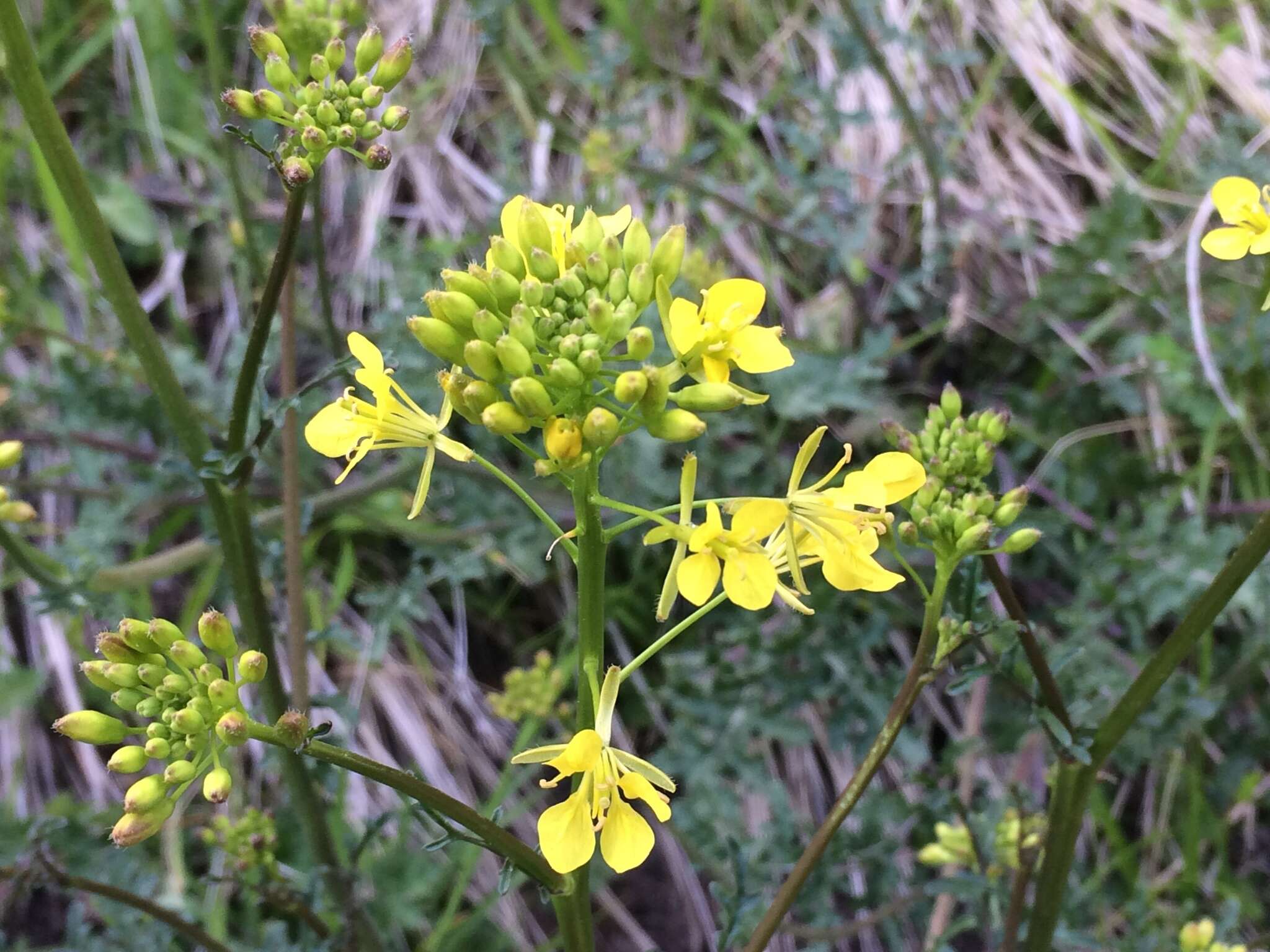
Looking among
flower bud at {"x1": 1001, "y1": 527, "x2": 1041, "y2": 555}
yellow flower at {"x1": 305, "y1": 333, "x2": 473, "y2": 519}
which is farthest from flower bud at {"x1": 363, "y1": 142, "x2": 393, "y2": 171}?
flower bud at {"x1": 1001, "y1": 527, "x2": 1041, "y2": 555}

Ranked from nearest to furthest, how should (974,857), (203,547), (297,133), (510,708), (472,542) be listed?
(297,133)
(974,857)
(510,708)
(203,547)
(472,542)

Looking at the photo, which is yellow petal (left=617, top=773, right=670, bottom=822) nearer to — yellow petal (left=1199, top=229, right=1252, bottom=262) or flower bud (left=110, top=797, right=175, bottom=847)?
flower bud (left=110, top=797, right=175, bottom=847)

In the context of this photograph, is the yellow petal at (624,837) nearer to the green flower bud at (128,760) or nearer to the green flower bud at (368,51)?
the green flower bud at (128,760)

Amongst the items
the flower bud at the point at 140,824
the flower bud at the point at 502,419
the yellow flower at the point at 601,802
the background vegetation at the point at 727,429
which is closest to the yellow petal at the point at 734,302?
the flower bud at the point at 502,419

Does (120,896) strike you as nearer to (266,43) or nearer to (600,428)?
(600,428)

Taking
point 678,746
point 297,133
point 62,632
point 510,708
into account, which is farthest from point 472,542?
point 297,133

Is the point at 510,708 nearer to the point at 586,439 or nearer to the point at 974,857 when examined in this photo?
the point at 974,857
